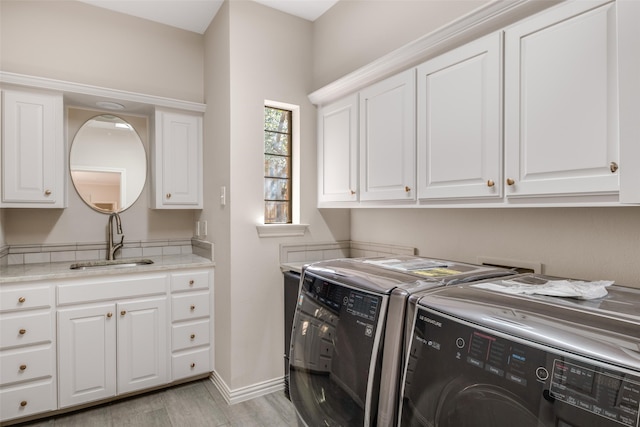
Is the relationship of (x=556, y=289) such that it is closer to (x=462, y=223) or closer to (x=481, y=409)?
(x=481, y=409)

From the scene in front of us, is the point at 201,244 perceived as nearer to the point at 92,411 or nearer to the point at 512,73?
the point at 92,411

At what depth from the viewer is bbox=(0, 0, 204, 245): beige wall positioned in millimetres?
2523

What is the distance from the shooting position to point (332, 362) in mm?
1443

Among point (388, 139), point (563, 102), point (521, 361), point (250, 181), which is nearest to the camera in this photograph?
point (521, 361)

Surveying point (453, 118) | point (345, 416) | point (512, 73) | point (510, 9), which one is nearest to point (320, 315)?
point (345, 416)

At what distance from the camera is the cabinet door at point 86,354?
2.24 meters

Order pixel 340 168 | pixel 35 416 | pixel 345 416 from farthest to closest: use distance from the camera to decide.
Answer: pixel 340 168 → pixel 35 416 → pixel 345 416

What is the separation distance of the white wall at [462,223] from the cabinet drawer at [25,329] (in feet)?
7.03

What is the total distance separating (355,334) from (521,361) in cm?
61

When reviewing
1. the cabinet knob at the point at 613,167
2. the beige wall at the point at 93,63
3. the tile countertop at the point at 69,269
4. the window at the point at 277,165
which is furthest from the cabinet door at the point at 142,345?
the cabinet knob at the point at 613,167

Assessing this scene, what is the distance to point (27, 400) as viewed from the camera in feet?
7.04

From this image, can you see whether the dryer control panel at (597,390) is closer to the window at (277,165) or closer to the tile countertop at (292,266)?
the tile countertop at (292,266)

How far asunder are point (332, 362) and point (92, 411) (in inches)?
A: 75.7

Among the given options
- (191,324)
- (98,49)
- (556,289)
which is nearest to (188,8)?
(98,49)
